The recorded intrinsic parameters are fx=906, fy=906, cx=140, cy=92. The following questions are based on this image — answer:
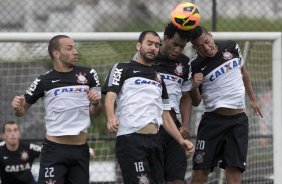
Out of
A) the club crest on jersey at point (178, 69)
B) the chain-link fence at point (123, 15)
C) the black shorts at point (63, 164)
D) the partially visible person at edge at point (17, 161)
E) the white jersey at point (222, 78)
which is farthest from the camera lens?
the chain-link fence at point (123, 15)

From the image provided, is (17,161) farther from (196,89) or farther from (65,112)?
(196,89)

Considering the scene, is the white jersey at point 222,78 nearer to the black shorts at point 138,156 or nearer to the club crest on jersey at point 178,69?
the club crest on jersey at point 178,69

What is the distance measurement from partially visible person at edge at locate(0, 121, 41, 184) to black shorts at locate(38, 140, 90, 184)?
9.43 feet

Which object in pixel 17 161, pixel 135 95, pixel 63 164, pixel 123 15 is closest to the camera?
Result: pixel 135 95

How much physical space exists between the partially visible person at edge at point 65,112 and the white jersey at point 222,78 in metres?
1.16

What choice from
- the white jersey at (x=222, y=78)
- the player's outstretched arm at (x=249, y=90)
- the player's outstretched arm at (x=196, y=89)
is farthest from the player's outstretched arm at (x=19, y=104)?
the player's outstretched arm at (x=249, y=90)

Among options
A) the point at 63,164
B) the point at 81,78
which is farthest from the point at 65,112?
the point at 63,164

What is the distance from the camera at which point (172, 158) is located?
29.5 feet

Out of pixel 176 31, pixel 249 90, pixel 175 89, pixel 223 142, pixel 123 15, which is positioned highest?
pixel 123 15

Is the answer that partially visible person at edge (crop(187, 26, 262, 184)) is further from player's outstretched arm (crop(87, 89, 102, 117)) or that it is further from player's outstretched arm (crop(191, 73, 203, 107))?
player's outstretched arm (crop(87, 89, 102, 117))

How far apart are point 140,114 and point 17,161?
149 inches

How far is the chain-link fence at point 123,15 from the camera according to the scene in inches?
534

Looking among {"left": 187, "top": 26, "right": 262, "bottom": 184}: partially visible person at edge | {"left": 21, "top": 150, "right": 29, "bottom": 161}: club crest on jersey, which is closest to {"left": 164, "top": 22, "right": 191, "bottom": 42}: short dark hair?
{"left": 187, "top": 26, "right": 262, "bottom": 184}: partially visible person at edge

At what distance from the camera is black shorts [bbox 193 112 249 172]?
929 centimetres
